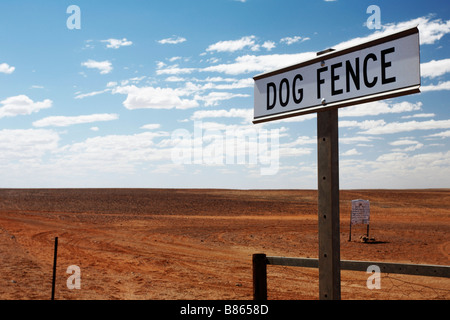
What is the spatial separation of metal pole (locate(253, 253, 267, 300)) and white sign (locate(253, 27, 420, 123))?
1.29 metres

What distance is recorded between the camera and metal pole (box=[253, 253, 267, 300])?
3.66 m

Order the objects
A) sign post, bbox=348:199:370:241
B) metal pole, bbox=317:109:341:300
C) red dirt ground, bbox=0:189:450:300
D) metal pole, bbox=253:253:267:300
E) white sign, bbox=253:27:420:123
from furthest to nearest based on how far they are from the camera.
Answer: sign post, bbox=348:199:370:241
red dirt ground, bbox=0:189:450:300
metal pole, bbox=253:253:267:300
metal pole, bbox=317:109:341:300
white sign, bbox=253:27:420:123

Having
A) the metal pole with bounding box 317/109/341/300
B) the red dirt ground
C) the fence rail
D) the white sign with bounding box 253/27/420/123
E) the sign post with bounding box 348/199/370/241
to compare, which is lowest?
the red dirt ground

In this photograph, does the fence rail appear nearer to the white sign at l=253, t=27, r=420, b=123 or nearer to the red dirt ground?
the white sign at l=253, t=27, r=420, b=123

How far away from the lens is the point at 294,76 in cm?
329

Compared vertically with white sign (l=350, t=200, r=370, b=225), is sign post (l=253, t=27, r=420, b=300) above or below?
above

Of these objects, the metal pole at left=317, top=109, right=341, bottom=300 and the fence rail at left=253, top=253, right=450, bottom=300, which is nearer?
the metal pole at left=317, top=109, right=341, bottom=300

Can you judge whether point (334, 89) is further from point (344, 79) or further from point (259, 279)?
point (259, 279)

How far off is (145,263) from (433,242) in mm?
12531

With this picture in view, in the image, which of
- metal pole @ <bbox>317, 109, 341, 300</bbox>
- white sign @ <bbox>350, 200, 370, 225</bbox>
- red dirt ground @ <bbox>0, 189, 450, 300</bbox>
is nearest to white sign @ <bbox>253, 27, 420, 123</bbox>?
metal pole @ <bbox>317, 109, 341, 300</bbox>

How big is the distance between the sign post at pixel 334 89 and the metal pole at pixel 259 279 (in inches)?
32.2

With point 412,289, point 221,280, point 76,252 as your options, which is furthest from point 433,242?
point 76,252

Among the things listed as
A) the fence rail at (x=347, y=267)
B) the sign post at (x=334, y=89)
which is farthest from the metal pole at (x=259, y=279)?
the sign post at (x=334, y=89)
